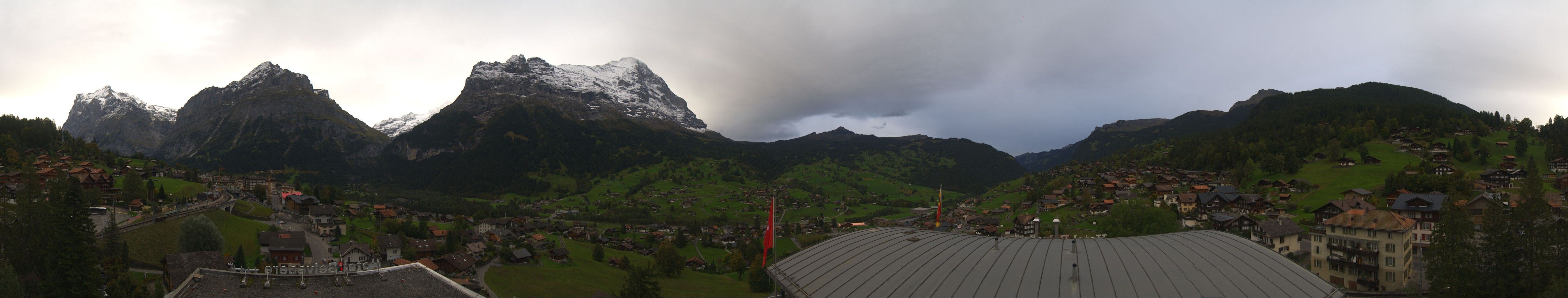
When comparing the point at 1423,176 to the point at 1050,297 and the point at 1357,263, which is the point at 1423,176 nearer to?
the point at 1357,263

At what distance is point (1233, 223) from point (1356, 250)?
850 inches

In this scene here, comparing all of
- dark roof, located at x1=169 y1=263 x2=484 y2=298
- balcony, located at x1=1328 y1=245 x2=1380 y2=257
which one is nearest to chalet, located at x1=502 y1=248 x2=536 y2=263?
dark roof, located at x1=169 y1=263 x2=484 y2=298

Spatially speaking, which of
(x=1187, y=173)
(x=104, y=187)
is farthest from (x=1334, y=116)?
(x=104, y=187)

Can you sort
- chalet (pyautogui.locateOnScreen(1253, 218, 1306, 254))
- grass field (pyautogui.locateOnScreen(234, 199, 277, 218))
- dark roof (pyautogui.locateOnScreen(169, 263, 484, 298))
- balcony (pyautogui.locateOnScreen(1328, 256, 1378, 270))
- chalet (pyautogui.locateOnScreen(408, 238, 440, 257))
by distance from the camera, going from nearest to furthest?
dark roof (pyautogui.locateOnScreen(169, 263, 484, 298)), balcony (pyautogui.locateOnScreen(1328, 256, 1378, 270)), chalet (pyautogui.locateOnScreen(1253, 218, 1306, 254)), chalet (pyautogui.locateOnScreen(408, 238, 440, 257)), grass field (pyautogui.locateOnScreen(234, 199, 277, 218))

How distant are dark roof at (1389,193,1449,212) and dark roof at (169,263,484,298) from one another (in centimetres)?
7726

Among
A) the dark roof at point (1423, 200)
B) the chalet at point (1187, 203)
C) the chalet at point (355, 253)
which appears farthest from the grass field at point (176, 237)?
the chalet at point (1187, 203)

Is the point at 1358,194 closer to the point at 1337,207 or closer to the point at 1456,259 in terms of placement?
the point at 1337,207

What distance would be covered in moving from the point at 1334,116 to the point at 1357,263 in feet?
389

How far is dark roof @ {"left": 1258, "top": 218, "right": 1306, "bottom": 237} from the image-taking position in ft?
174

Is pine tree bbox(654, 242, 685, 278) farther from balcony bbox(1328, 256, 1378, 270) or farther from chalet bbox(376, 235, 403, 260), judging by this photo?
balcony bbox(1328, 256, 1378, 270)

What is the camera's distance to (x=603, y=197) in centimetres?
19088

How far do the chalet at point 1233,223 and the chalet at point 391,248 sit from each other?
89.7 m

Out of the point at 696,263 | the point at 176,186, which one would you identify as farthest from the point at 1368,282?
the point at 176,186

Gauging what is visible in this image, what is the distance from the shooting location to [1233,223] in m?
63.9
